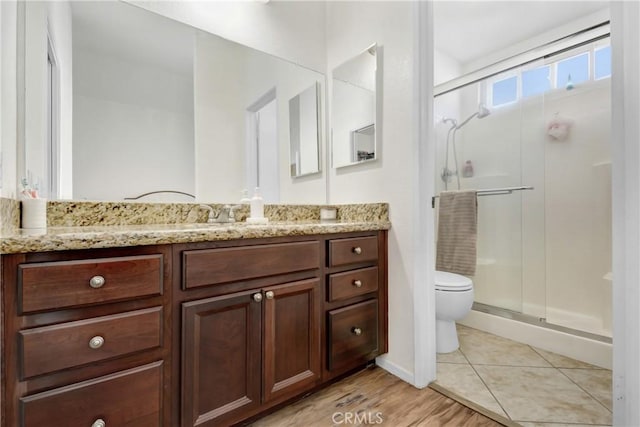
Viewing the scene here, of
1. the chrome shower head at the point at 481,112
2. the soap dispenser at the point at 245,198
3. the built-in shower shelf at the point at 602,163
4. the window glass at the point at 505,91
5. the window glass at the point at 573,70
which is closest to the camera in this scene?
Result: the soap dispenser at the point at 245,198

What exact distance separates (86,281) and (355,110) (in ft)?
5.41

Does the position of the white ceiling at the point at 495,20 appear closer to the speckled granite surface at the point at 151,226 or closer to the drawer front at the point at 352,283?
the speckled granite surface at the point at 151,226

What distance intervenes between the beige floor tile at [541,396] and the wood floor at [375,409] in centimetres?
21

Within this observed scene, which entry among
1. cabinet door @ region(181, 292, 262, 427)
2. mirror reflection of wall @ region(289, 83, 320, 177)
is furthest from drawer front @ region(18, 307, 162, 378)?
mirror reflection of wall @ region(289, 83, 320, 177)

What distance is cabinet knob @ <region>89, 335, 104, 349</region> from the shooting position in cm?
81

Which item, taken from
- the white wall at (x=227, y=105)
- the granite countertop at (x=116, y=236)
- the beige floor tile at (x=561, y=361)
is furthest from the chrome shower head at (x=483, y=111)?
the granite countertop at (x=116, y=236)

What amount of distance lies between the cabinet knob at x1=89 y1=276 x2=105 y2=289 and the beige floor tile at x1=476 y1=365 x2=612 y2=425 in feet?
5.35

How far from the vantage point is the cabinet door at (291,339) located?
1183 mm

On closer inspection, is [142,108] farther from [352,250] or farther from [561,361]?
[561,361]

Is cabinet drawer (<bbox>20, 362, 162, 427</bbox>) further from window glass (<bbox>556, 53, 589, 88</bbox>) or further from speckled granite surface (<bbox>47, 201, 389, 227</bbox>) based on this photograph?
window glass (<bbox>556, 53, 589, 88</bbox>)

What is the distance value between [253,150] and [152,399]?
1301 mm

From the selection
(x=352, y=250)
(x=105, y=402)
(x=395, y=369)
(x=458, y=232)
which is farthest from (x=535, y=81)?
(x=105, y=402)

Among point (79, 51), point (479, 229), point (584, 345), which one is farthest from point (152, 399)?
point (479, 229)

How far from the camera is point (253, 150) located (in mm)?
1799
